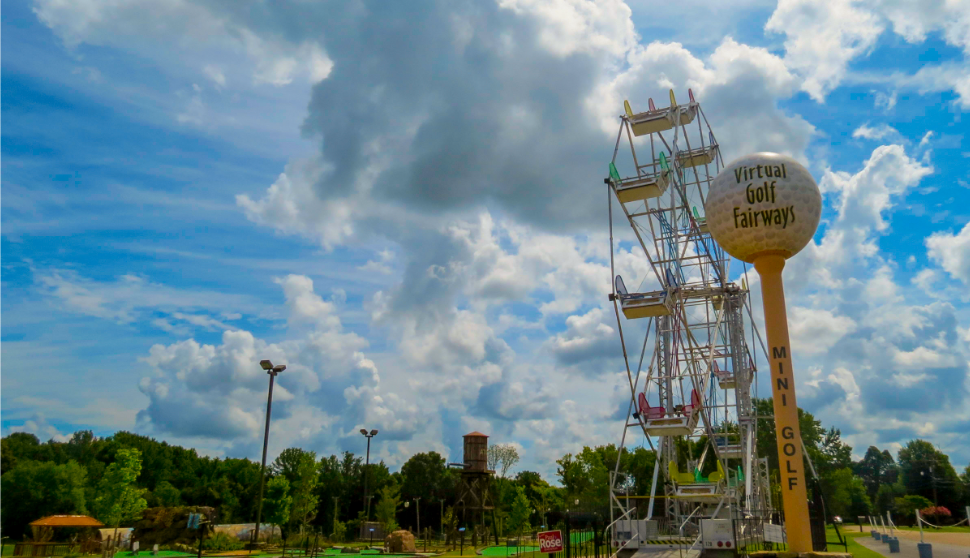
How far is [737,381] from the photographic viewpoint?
3366 centimetres

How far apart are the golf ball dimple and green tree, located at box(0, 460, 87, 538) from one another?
64.8m

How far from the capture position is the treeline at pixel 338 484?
55.0m

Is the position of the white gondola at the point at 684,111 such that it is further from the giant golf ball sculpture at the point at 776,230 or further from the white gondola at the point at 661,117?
the giant golf ball sculpture at the point at 776,230

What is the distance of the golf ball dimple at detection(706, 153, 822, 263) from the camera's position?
1544 centimetres

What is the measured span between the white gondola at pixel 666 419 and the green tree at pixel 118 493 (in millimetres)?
35809

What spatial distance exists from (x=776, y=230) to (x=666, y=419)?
11.8m

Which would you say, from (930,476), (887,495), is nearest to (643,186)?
(930,476)

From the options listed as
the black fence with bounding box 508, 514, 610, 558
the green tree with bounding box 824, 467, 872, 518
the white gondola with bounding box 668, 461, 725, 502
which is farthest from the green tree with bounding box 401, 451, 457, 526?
the white gondola with bounding box 668, 461, 725, 502

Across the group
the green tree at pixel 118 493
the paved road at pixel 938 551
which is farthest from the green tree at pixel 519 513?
the paved road at pixel 938 551

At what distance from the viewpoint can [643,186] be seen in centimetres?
2986

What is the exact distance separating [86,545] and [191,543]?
640 centimetres

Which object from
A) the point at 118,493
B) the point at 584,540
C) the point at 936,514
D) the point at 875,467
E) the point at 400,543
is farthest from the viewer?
the point at 875,467

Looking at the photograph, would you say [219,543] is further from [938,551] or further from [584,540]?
[938,551]

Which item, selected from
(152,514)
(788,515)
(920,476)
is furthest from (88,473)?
(920,476)
